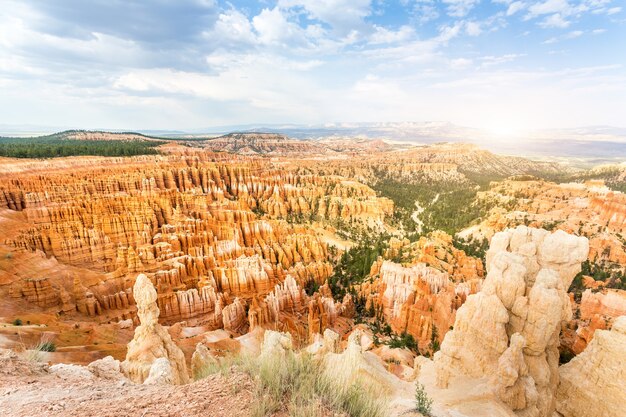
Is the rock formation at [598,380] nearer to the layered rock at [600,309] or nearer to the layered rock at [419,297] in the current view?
the layered rock at [600,309]

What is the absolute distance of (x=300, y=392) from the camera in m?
3.48

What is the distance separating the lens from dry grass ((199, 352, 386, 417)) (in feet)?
10.7

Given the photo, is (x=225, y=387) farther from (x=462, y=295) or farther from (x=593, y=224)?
(x=593, y=224)

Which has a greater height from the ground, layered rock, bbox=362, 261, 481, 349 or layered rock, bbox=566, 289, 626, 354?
layered rock, bbox=566, 289, 626, 354

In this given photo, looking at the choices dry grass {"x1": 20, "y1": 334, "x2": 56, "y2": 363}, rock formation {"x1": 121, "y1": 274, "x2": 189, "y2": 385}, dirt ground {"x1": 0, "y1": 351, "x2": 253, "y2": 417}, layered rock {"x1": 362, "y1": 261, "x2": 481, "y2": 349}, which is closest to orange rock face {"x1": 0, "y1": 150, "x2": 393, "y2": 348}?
layered rock {"x1": 362, "y1": 261, "x2": 481, "y2": 349}

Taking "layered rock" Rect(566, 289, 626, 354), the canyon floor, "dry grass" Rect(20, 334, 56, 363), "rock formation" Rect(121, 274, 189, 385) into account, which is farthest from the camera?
"layered rock" Rect(566, 289, 626, 354)

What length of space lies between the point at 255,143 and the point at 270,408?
16806 cm

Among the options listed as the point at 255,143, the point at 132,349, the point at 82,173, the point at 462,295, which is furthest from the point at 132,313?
the point at 255,143

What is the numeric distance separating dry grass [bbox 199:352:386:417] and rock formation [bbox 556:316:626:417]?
36.1ft

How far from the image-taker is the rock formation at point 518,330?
9.94 m

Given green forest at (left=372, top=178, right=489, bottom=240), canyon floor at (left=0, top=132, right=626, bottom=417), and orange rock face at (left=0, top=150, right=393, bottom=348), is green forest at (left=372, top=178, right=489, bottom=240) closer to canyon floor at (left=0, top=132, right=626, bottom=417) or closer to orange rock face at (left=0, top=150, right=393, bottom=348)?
canyon floor at (left=0, top=132, right=626, bottom=417)

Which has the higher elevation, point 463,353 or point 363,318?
point 463,353

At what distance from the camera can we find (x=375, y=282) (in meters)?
28.2

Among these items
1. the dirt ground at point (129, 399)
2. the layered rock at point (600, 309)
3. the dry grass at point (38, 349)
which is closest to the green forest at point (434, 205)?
the layered rock at point (600, 309)
